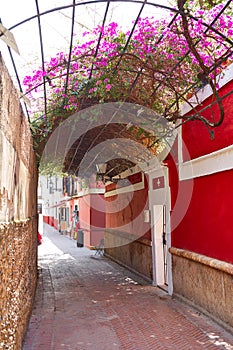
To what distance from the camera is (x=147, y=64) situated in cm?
Result: 623

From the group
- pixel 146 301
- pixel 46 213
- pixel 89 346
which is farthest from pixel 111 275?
pixel 46 213

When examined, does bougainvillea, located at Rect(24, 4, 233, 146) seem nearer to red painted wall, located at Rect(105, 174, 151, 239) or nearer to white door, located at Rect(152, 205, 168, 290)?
white door, located at Rect(152, 205, 168, 290)

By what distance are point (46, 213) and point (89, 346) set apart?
43.2 meters

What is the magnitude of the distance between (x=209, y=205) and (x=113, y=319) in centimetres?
257

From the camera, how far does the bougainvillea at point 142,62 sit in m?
5.38

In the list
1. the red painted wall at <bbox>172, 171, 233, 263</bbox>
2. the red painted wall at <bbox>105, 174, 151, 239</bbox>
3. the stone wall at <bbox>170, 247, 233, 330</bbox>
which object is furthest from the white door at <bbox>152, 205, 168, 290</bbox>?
the red painted wall at <bbox>172, 171, 233, 263</bbox>

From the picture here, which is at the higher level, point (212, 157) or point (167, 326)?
point (212, 157)

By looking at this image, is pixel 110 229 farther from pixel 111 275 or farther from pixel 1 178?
pixel 1 178

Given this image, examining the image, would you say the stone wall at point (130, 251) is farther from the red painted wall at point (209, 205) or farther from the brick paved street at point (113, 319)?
the red painted wall at point (209, 205)

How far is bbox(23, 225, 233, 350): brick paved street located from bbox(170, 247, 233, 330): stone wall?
0.20 m

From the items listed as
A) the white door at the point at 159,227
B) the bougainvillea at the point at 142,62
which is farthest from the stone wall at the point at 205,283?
the bougainvillea at the point at 142,62

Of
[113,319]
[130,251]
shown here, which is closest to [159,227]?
[130,251]

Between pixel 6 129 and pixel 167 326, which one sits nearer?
pixel 6 129

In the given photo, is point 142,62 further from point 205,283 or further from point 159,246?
point 159,246
